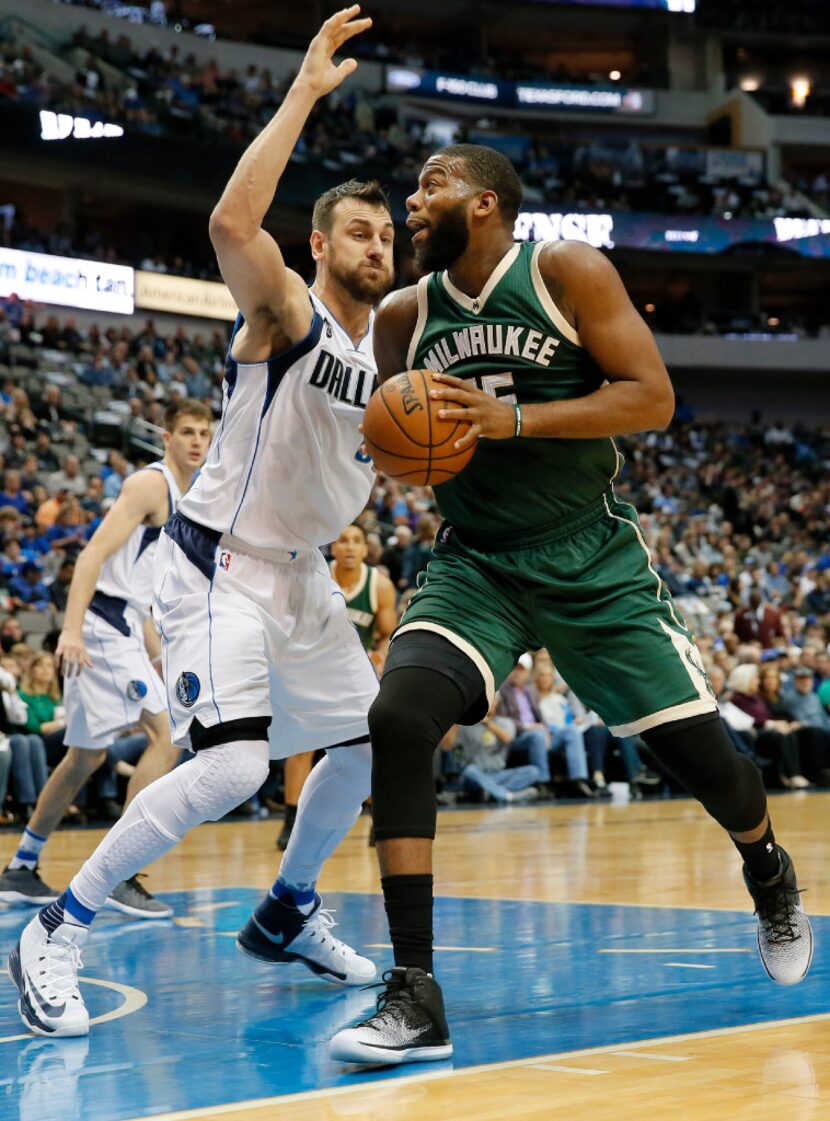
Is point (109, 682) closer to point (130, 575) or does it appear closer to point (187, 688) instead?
point (130, 575)

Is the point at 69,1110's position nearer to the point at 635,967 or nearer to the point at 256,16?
the point at 635,967

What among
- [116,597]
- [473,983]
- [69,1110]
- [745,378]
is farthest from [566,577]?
[745,378]

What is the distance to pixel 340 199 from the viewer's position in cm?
458

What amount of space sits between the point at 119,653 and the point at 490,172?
12.8 feet

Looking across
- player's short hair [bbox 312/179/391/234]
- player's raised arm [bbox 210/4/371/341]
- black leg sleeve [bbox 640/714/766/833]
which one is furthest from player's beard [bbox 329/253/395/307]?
black leg sleeve [bbox 640/714/766/833]

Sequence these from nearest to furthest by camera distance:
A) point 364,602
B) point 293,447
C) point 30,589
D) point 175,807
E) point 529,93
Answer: point 175,807, point 293,447, point 364,602, point 30,589, point 529,93

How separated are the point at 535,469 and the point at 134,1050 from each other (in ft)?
6.21

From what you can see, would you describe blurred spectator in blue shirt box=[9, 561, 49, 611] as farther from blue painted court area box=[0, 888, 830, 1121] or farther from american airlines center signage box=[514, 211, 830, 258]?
american airlines center signage box=[514, 211, 830, 258]

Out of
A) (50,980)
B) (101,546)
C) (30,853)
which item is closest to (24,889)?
(30,853)

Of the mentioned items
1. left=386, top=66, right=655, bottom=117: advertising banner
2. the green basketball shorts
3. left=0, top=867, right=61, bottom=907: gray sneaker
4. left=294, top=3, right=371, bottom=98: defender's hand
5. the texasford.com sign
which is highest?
left=386, top=66, right=655, bottom=117: advertising banner

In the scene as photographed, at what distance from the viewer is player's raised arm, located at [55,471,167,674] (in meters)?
6.35

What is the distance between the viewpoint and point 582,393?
425 centimetres

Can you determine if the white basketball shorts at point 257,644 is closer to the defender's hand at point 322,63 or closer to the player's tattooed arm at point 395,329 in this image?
the player's tattooed arm at point 395,329

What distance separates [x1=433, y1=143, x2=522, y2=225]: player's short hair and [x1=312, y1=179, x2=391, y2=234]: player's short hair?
1.40 ft
